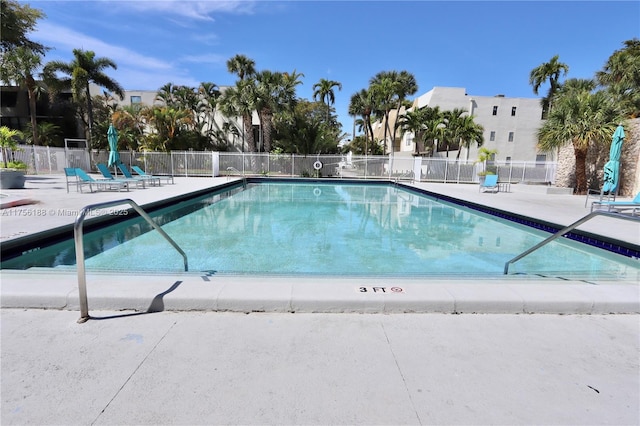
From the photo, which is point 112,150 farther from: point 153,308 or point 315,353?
point 315,353

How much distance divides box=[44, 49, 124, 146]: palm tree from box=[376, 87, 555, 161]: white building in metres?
25.5

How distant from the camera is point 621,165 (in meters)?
13.6

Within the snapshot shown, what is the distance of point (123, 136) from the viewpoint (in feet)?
79.2

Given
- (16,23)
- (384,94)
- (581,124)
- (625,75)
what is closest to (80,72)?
(16,23)

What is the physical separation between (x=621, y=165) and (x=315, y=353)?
Answer: 1758 centimetres

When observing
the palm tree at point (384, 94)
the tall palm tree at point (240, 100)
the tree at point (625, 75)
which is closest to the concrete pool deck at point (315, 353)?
the tall palm tree at point (240, 100)

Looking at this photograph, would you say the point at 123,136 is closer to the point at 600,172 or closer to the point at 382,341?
the point at 382,341

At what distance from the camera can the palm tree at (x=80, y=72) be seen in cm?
2189

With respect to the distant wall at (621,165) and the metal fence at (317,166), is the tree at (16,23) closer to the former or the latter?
the metal fence at (317,166)

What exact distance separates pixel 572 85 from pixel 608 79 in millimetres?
3091

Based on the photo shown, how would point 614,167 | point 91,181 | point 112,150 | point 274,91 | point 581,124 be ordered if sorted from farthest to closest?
point 274,91, point 112,150, point 581,124, point 91,181, point 614,167

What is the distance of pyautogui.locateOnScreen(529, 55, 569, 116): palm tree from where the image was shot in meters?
29.8

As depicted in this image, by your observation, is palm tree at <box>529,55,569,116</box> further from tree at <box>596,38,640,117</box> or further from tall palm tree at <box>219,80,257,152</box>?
tall palm tree at <box>219,80,257,152</box>

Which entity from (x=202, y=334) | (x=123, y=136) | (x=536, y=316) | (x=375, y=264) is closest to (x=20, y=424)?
(x=202, y=334)
